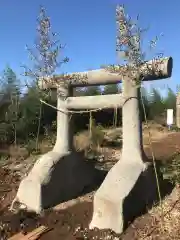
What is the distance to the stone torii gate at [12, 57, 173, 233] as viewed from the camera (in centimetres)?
424

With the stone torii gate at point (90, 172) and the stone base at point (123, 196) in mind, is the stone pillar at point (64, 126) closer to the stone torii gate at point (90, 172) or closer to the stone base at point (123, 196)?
the stone torii gate at point (90, 172)

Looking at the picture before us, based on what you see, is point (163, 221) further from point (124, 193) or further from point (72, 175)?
point (72, 175)

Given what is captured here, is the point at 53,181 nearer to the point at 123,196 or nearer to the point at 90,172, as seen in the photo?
the point at 90,172

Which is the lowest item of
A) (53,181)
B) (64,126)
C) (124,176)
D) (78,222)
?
(78,222)

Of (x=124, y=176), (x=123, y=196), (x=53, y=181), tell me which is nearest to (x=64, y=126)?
(x=53, y=181)

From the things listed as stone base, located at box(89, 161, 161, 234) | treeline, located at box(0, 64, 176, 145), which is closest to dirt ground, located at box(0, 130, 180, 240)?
stone base, located at box(89, 161, 161, 234)

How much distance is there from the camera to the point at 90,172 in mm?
5898

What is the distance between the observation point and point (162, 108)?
808 inches

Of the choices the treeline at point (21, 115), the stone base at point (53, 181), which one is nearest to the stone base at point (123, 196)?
the stone base at point (53, 181)

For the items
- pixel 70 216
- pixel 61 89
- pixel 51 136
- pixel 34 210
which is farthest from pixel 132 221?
pixel 51 136

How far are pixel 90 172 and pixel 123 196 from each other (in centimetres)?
180

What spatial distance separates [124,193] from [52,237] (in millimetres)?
1108

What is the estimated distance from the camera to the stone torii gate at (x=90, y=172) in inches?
167

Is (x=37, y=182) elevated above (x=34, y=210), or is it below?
above
